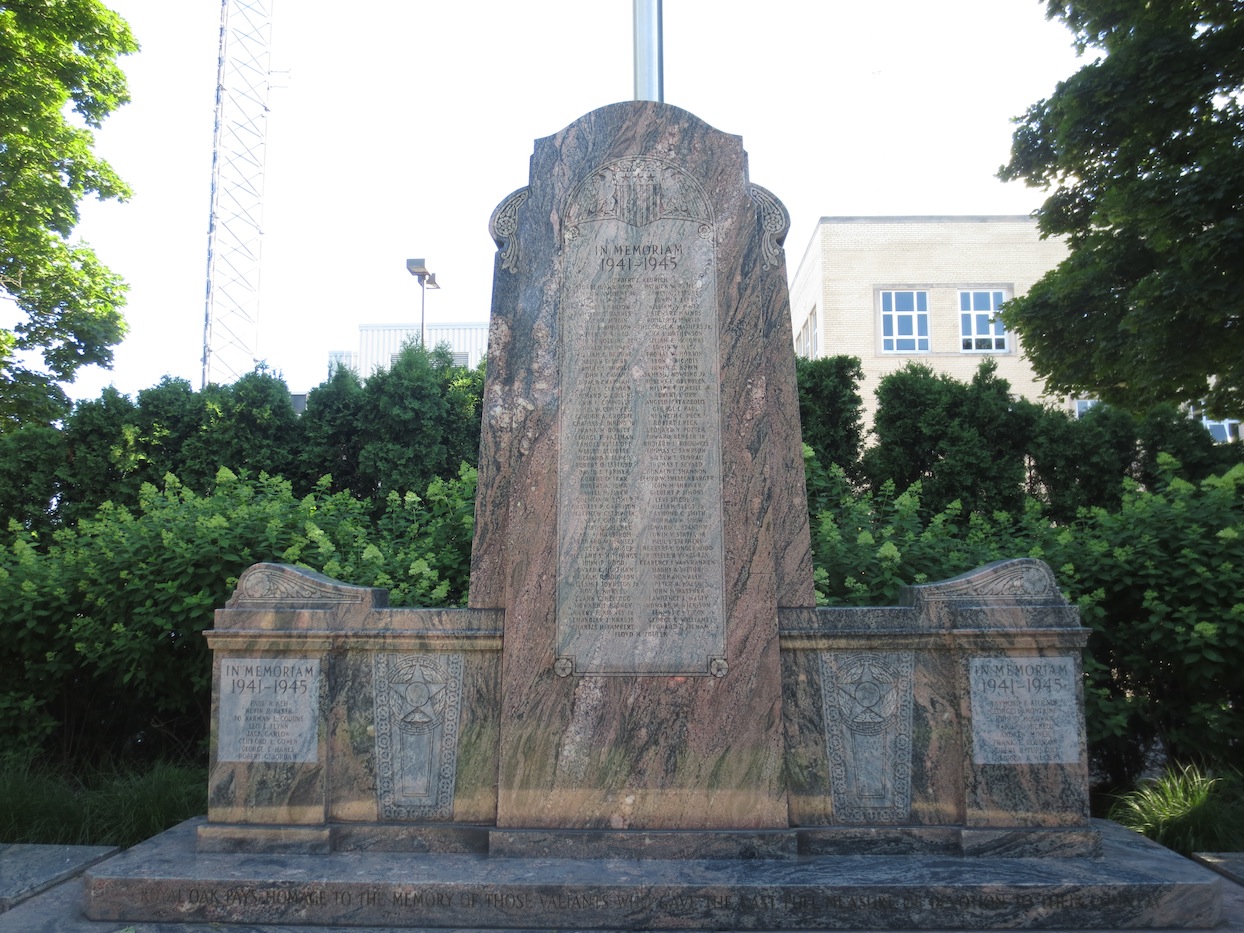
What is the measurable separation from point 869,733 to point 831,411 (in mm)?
7109

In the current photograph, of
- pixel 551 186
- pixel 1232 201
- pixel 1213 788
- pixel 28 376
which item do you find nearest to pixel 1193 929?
pixel 1213 788

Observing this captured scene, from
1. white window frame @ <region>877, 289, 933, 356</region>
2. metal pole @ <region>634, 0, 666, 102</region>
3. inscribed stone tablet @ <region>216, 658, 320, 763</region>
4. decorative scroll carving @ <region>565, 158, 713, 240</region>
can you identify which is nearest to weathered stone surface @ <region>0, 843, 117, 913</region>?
inscribed stone tablet @ <region>216, 658, 320, 763</region>

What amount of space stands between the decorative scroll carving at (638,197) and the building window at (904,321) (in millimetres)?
28758

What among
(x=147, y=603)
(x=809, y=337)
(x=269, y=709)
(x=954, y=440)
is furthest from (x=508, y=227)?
(x=809, y=337)

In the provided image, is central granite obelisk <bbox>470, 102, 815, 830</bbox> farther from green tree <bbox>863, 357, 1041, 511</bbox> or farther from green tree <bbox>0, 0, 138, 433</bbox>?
green tree <bbox>0, 0, 138, 433</bbox>

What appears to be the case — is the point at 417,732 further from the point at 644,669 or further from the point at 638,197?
the point at 638,197

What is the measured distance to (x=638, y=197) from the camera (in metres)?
4.70

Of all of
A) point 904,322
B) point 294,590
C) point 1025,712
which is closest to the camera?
point 1025,712

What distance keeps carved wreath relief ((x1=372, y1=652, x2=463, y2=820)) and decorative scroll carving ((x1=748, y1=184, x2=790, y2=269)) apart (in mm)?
2556

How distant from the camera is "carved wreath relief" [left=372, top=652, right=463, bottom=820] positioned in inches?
170

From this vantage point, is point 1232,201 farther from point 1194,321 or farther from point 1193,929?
point 1193,929

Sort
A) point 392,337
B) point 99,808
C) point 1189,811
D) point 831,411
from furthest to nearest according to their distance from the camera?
point 392,337 < point 831,411 < point 99,808 < point 1189,811

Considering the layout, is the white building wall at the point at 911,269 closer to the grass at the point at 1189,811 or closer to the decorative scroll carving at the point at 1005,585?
the grass at the point at 1189,811

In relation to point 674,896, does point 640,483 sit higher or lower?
higher
